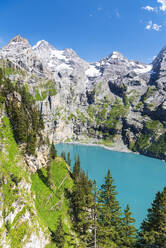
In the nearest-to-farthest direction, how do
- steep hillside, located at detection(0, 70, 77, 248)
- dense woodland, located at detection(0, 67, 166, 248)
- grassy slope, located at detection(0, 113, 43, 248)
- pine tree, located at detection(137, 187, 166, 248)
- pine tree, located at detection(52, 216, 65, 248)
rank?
dense woodland, located at detection(0, 67, 166, 248) < grassy slope, located at detection(0, 113, 43, 248) < steep hillside, located at detection(0, 70, 77, 248) < pine tree, located at detection(137, 187, 166, 248) < pine tree, located at detection(52, 216, 65, 248)

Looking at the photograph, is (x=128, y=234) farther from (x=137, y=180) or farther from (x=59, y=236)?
(x=137, y=180)

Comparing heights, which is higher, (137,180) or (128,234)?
(128,234)

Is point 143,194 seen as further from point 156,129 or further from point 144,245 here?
point 156,129

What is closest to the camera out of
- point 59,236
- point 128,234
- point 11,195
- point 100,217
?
point 11,195

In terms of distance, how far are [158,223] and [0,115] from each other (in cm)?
3607

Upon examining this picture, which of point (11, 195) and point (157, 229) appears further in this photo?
point (157, 229)

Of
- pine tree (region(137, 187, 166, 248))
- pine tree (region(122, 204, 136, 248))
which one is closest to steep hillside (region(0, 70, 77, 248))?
pine tree (region(122, 204, 136, 248))

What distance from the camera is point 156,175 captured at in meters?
104

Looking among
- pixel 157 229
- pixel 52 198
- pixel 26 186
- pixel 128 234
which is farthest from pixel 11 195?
pixel 157 229

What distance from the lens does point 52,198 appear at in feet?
108

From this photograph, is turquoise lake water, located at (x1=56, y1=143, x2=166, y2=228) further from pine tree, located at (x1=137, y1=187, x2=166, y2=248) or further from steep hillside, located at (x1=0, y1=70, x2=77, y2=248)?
steep hillside, located at (x1=0, y1=70, x2=77, y2=248)

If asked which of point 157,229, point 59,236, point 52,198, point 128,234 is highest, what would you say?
point 157,229

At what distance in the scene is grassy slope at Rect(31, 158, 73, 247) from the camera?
28.4 m

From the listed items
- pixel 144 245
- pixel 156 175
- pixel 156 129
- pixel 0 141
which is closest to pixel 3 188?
pixel 0 141
